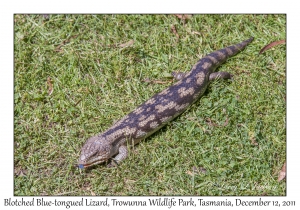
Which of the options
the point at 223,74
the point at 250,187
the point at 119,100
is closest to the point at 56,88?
the point at 119,100

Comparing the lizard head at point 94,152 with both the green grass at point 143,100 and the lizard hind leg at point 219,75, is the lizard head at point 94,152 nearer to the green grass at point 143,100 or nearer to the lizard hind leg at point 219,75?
the green grass at point 143,100

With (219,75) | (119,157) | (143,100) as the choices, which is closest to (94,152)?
(119,157)

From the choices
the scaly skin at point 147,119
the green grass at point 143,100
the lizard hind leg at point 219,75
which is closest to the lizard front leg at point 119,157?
the scaly skin at point 147,119

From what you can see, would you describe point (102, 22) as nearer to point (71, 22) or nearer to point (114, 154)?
point (71, 22)

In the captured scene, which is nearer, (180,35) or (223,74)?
(223,74)

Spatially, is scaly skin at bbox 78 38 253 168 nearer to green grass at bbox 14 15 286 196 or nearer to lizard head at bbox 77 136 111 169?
lizard head at bbox 77 136 111 169

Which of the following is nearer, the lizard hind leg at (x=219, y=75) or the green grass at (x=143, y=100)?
the green grass at (x=143, y=100)
